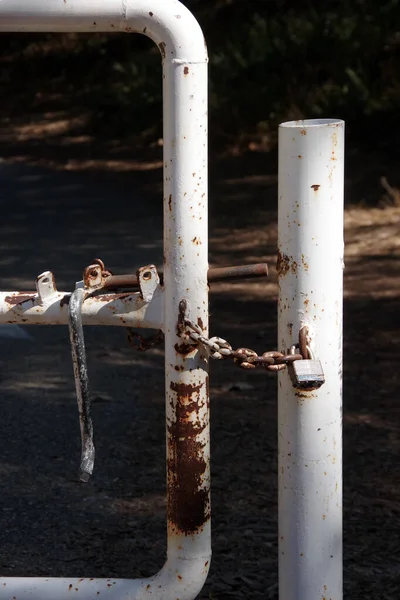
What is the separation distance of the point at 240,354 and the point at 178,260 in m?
0.17

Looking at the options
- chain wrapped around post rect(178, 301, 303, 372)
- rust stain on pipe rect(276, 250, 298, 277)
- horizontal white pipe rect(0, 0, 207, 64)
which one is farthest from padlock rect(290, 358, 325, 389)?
horizontal white pipe rect(0, 0, 207, 64)

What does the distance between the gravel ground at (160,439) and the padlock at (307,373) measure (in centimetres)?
144

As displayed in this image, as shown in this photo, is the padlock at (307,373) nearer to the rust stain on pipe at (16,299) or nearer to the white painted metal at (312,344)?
the white painted metal at (312,344)

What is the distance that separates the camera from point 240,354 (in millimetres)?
1634

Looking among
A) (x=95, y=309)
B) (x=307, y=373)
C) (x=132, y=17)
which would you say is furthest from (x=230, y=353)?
(x=132, y=17)

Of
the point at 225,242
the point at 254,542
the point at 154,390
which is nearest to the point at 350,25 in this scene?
the point at 225,242

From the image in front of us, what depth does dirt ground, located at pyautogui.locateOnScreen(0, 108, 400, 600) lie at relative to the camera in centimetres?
310

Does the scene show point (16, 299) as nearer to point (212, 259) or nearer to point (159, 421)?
point (159, 421)

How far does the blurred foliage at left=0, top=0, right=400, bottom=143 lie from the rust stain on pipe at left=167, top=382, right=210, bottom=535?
6.84m

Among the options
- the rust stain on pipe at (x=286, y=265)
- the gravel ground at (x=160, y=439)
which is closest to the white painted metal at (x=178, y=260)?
the rust stain on pipe at (x=286, y=265)

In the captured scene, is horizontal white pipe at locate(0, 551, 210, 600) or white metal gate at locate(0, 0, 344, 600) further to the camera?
horizontal white pipe at locate(0, 551, 210, 600)

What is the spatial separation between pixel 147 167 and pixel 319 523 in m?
7.95

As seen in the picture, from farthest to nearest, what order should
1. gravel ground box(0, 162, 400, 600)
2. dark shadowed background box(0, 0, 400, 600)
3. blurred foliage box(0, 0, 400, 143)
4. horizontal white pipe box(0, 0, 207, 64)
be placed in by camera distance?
blurred foliage box(0, 0, 400, 143), dark shadowed background box(0, 0, 400, 600), gravel ground box(0, 162, 400, 600), horizontal white pipe box(0, 0, 207, 64)

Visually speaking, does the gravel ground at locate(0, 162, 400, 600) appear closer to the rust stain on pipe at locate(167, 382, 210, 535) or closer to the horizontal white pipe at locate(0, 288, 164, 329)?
the rust stain on pipe at locate(167, 382, 210, 535)
